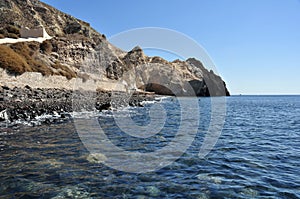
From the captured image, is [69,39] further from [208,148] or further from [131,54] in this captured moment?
[208,148]

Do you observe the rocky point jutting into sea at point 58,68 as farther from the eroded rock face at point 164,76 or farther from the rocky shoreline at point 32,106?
the eroded rock face at point 164,76

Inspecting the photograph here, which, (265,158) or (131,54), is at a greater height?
(131,54)

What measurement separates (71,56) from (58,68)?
14.6 meters

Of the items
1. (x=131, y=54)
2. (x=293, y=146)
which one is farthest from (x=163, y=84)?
(x=293, y=146)

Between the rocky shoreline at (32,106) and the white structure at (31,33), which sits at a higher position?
the white structure at (31,33)

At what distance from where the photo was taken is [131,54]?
11138 centimetres

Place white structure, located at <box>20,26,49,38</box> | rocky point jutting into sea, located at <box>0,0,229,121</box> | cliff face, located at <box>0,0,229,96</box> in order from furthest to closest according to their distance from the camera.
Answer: white structure, located at <box>20,26,49,38</box> < cliff face, located at <box>0,0,229,96</box> < rocky point jutting into sea, located at <box>0,0,229,121</box>

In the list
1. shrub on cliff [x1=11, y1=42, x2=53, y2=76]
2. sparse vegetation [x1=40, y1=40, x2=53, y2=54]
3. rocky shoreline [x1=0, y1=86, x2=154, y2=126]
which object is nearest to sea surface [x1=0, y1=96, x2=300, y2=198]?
rocky shoreline [x1=0, y1=86, x2=154, y2=126]

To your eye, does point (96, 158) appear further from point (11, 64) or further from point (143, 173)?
point (11, 64)

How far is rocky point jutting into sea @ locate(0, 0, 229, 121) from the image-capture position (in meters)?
27.6

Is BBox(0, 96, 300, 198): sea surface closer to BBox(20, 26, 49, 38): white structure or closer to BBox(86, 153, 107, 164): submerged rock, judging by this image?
BBox(86, 153, 107, 164): submerged rock

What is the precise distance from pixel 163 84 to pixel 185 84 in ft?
54.5

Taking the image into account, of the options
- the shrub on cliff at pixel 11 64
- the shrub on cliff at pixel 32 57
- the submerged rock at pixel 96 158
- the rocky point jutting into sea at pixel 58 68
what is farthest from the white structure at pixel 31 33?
the submerged rock at pixel 96 158

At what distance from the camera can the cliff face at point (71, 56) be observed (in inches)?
1623
